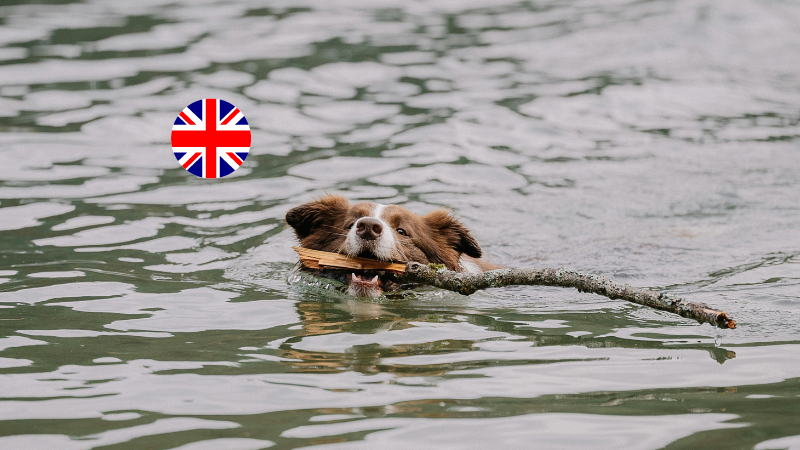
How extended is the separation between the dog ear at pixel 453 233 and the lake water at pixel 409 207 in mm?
482

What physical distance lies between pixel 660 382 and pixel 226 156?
3787mm

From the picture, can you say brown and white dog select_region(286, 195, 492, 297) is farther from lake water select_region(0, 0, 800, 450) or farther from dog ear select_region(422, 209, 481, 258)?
lake water select_region(0, 0, 800, 450)

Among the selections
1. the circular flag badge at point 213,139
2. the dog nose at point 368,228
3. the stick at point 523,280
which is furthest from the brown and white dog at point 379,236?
the circular flag badge at point 213,139

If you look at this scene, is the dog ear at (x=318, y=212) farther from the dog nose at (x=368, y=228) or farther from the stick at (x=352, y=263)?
the dog nose at (x=368, y=228)

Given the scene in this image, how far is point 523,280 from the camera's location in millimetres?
5539

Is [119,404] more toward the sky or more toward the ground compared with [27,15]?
more toward the ground

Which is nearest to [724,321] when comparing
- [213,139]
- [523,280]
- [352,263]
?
[523,280]

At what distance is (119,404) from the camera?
400 cm

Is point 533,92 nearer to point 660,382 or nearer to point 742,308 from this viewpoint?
point 742,308

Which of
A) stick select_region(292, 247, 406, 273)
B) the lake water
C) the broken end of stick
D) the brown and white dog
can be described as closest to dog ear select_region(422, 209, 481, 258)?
the brown and white dog

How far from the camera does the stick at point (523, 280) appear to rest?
4902mm

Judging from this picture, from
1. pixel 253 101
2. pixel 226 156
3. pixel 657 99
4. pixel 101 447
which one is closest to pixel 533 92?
pixel 657 99

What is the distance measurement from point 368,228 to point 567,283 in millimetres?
1469

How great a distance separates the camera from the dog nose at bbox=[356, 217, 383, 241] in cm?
616
